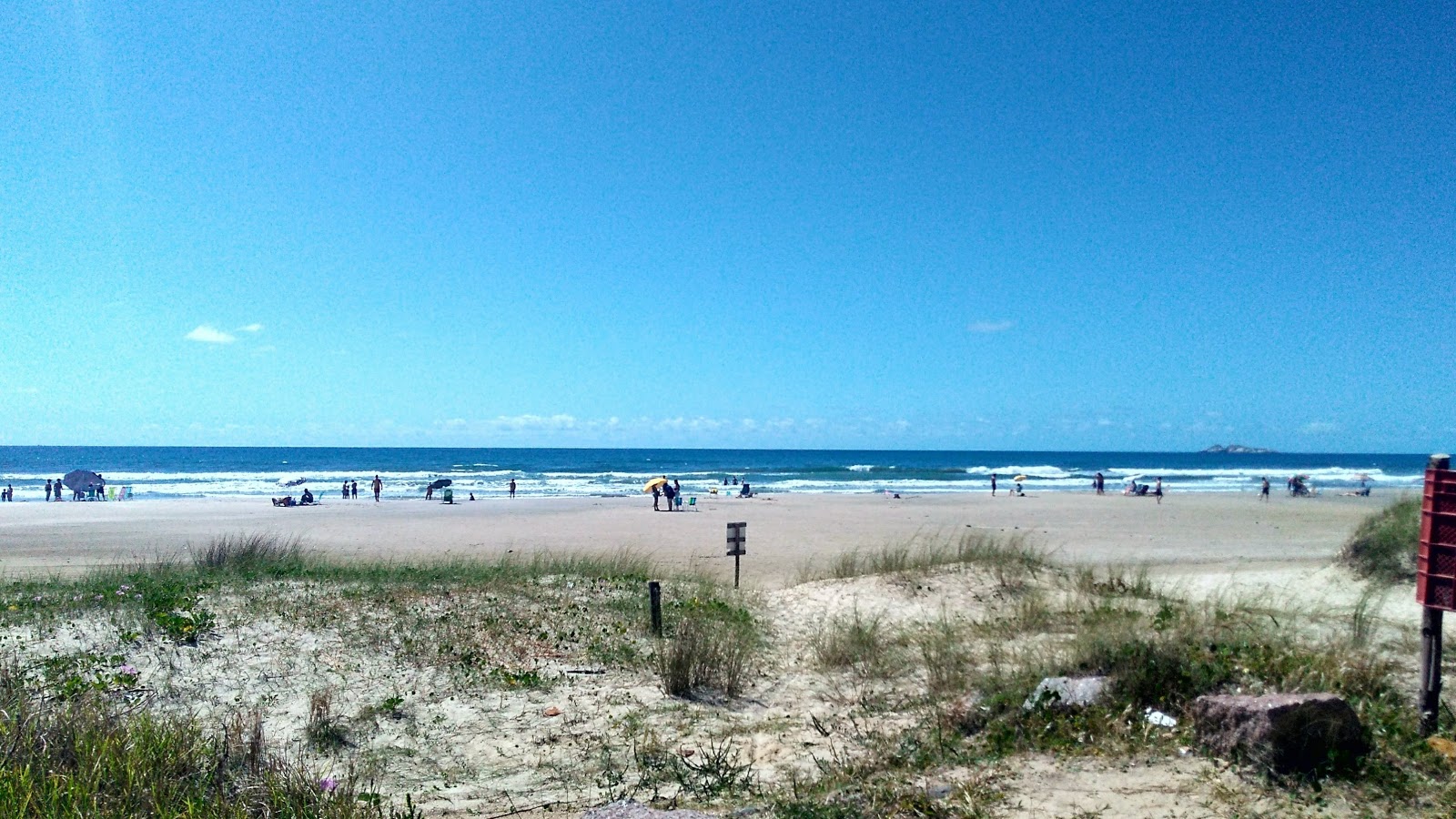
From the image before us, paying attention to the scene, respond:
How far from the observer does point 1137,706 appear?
5535mm

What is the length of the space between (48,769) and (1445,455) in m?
7.48

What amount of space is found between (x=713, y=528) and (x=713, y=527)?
360mm

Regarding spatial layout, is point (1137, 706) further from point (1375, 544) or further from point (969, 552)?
point (1375, 544)

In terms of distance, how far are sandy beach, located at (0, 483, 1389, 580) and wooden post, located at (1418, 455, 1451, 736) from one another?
9.04 m

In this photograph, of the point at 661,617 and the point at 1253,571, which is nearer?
the point at 661,617

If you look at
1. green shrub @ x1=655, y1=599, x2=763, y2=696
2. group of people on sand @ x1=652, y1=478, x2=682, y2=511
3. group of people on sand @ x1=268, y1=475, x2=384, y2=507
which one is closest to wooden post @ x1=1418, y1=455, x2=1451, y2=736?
green shrub @ x1=655, y1=599, x2=763, y2=696

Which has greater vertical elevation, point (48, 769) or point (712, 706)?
point (48, 769)

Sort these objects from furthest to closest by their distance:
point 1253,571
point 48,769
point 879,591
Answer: point 1253,571 → point 879,591 → point 48,769

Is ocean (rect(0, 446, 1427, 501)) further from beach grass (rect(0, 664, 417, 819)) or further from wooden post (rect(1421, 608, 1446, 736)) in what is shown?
wooden post (rect(1421, 608, 1446, 736))

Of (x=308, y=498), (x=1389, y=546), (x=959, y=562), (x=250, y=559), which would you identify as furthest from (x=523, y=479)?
(x=1389, y=546)

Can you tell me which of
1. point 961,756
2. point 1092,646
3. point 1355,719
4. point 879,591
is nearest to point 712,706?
point 961,756

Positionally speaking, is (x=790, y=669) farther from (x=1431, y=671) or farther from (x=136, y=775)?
(x=136, y=775)

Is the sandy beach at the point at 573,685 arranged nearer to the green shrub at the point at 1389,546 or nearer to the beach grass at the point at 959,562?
the beach grass at the point at 959,562

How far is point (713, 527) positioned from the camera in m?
30.5
